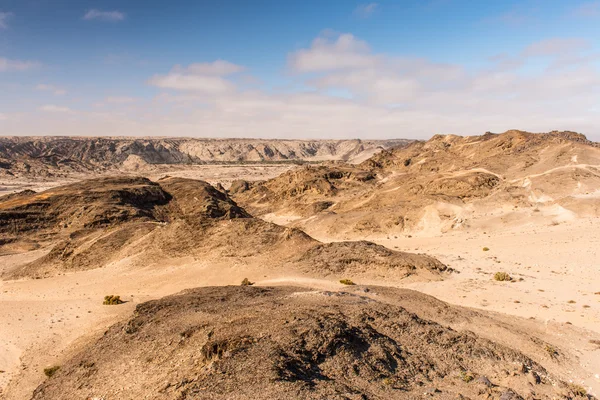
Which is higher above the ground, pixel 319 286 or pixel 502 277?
pixel 319 286

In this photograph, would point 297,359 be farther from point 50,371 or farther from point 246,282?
point 246,282

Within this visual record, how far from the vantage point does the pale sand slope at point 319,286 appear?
16.0m

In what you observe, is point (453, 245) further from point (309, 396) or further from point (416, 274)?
point (309, 396)

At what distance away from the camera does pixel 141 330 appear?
14.9 metres

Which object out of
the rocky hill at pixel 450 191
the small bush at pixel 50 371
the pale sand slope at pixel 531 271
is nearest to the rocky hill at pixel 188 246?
the pale sand slope at pixel 531 271

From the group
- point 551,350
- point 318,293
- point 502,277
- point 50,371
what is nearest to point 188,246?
point 318,293

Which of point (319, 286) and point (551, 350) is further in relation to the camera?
point (319, 286)

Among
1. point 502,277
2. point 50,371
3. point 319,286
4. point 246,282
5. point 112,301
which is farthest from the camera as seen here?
point 502,277

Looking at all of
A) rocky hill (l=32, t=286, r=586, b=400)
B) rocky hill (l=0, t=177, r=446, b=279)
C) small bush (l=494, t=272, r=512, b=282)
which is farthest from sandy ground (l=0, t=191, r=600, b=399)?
rocky hill (l=32, t=286, r=586, b=400)

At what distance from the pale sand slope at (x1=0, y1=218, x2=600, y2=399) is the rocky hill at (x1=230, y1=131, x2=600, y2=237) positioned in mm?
8724

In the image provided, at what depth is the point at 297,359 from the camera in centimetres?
1136

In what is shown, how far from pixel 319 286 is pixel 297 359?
10443mm

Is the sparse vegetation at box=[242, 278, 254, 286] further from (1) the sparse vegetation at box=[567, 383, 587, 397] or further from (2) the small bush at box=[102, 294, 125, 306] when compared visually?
(1) the sparse vegetation at box=[567, 383, 587, 397]

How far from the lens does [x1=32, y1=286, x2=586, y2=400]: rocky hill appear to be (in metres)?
10.5
